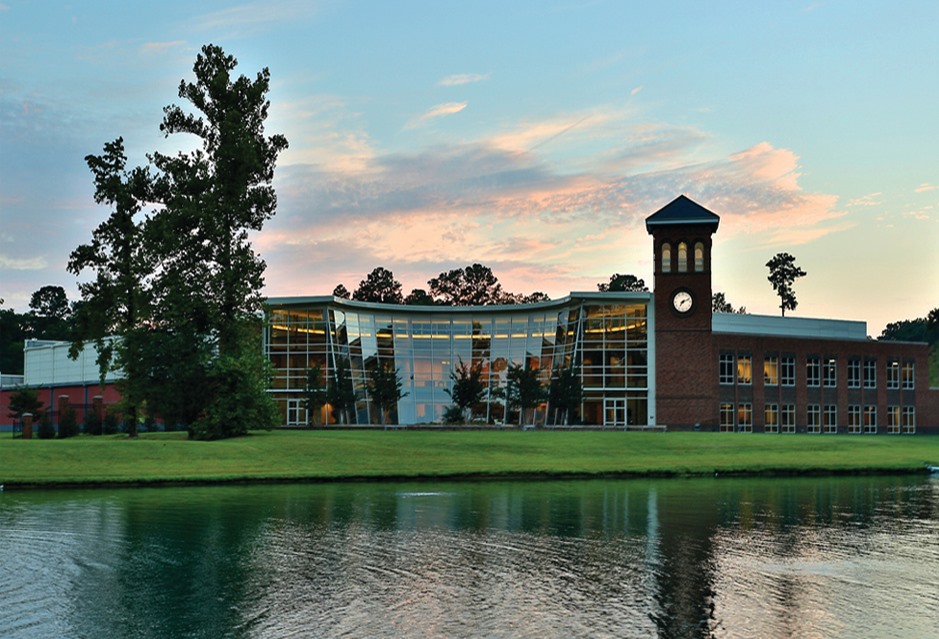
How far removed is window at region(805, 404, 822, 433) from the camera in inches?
3317

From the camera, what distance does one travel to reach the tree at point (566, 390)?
7481 centimetres

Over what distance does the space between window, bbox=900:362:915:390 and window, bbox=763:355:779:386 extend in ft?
49.1

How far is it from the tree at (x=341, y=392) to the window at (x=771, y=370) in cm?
3453

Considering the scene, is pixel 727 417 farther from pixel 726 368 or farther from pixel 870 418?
pixel 870 418

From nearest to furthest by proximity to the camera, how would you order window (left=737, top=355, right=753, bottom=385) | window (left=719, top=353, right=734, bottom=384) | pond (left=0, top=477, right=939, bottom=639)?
pond (left=0, top=477, right=939, bottom=639) < window (left=719, top=353, right=734, bottom=384) < window (left=737, top=355, right=753, bottom=385)

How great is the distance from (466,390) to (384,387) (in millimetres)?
6657

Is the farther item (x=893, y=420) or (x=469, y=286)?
(x=469, y=286)

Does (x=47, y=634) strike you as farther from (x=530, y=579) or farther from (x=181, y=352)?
(x=181, y=352)

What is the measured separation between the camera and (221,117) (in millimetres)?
55688

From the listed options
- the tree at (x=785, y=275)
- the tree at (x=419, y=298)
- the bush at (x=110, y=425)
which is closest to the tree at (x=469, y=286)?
the tree at (x=419, y=298)

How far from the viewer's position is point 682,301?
77875mm

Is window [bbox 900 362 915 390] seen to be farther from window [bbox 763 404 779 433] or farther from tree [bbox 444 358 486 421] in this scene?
tree [bbox 444 358 486 421]

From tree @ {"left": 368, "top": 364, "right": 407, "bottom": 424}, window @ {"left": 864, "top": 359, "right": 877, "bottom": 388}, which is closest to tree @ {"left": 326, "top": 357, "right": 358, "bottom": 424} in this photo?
tree @ {"left": 368, "top": 364, "right": 407, "bottom": 424}

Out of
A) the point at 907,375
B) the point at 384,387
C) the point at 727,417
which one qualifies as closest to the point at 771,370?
the point at 727,417
